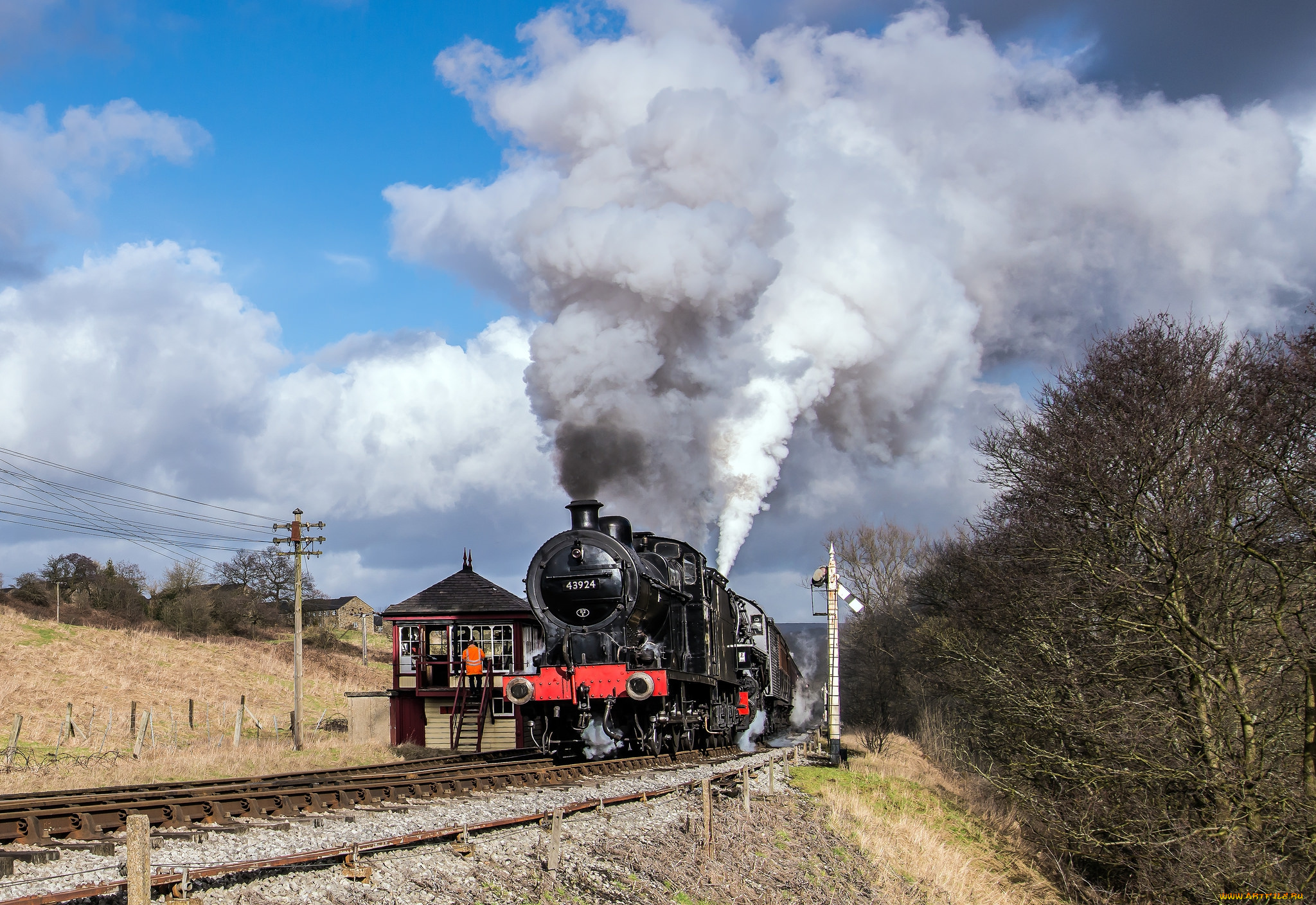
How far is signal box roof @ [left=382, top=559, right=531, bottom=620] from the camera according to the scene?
21.5m

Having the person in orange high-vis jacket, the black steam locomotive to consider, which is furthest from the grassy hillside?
the black steam locomotive

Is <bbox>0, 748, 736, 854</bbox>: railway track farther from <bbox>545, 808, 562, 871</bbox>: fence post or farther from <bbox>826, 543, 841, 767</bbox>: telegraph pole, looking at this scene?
<bbox>826, 543, 841, 767</bbox>: telegraph pole

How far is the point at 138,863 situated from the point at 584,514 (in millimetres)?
10492

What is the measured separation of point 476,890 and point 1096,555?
→ 11.2 m

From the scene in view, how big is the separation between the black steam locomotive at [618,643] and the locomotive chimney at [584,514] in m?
0.01

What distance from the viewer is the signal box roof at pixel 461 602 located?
21531mm

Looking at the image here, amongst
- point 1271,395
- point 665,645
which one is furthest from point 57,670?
point 1271,395

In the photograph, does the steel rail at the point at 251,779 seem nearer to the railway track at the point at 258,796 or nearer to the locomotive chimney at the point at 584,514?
the railway track at the point at 258,796

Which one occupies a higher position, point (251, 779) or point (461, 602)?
point (461, 602)

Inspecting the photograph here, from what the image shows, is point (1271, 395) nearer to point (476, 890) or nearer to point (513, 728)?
point (476, 890)

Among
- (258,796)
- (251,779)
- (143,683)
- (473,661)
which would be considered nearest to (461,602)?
(473,661)

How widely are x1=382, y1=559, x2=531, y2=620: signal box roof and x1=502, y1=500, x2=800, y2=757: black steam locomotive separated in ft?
21.2

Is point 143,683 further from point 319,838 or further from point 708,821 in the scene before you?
point 708,821

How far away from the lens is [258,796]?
8.82m
